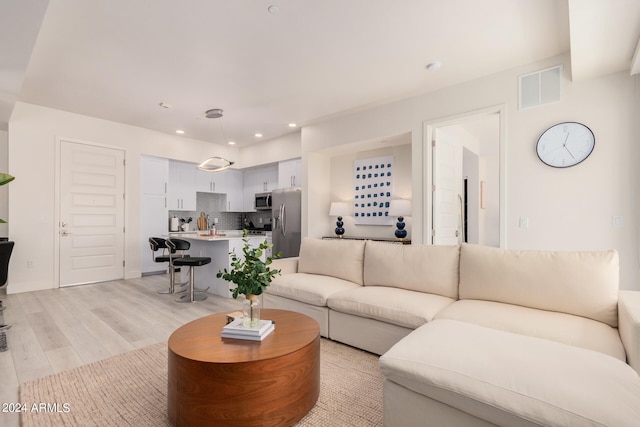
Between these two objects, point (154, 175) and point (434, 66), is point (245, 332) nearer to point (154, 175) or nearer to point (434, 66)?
point (434, 66)

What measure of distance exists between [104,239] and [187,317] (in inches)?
119

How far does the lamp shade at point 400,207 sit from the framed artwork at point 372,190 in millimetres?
356

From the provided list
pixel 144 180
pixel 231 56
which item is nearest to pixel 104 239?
pixel 144 180

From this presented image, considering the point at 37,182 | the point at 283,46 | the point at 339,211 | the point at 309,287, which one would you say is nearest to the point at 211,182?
the point at 37,182

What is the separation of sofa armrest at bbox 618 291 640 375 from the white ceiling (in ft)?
6.19

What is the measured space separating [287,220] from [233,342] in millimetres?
4271

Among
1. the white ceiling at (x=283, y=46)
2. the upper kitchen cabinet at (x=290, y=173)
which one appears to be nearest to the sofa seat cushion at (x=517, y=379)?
the white ceiling at (x=283, y=46)

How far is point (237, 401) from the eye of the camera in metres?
1.51

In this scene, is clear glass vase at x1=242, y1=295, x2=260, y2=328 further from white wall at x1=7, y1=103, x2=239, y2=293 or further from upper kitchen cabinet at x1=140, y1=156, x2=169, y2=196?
upper kitchen cabinet at x1=140, y1=156, x2=169, y2=196

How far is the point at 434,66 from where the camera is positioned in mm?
3396

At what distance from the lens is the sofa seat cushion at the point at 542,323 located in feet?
5.52

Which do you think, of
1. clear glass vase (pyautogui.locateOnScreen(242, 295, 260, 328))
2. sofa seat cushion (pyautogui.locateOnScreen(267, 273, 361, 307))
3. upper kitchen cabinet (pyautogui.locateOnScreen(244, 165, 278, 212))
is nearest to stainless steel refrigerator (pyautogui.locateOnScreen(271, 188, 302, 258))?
upper kitchen cabinet (pyautogui.locateOnScreen(244, 165, 278, 212))

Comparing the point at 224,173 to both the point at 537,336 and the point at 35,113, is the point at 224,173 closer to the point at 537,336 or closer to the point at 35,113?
the point at 35,113

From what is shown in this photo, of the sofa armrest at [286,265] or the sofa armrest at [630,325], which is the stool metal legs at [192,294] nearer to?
the sofa armrest at [286,265]
